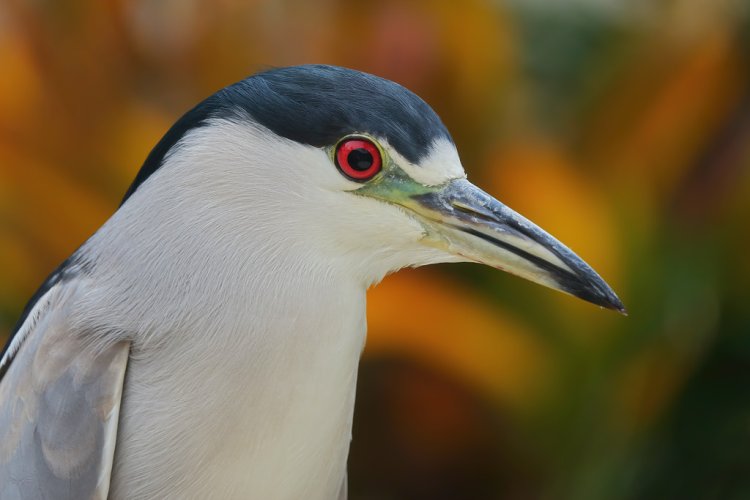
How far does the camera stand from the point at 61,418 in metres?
1.46

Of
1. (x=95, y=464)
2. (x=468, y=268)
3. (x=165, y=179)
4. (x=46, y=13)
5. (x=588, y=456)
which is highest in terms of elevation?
(x=46, y=13)

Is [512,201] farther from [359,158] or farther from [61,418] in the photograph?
[61,418]

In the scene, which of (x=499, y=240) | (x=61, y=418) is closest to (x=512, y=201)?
(x=499, y=240)

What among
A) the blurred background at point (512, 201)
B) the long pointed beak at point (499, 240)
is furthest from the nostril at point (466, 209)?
the blurred background at point (512, 201)

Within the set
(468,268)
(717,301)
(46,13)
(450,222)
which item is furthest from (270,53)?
(450,222)

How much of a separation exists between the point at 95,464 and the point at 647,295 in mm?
1817

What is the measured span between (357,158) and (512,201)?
5.00 ft

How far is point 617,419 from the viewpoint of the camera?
2699mm

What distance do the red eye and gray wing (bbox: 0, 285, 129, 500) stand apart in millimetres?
445

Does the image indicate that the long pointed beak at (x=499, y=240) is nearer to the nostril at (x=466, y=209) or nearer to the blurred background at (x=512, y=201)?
the nostril at (x=466, y=209)

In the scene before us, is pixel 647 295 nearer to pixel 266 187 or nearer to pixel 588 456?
pixel 588 456

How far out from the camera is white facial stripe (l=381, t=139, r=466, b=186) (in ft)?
4.60

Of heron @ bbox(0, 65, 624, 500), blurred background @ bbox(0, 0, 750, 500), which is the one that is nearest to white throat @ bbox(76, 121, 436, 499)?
heron @ bbox(0, 65, 624, 500)

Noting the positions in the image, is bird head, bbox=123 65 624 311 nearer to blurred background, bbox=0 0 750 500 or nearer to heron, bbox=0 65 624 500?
heron, bbox=0 65 624 500
